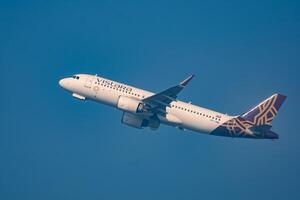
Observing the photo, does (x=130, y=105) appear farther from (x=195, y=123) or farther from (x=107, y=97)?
(x=195, y=123)

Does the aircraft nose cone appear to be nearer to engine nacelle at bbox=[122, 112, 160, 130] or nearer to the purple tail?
engine nacelle at bbox=[122, 112, 160, 130]

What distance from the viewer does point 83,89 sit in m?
89.5

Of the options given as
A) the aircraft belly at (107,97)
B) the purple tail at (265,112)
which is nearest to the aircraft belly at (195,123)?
the purple tail at (265,112)

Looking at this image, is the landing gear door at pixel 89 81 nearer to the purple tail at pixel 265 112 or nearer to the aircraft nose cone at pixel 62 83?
the aircraft nose cone at pixel 62 83

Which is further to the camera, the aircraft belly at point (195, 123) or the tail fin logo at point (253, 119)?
the tail fin logo at point (253, 119)

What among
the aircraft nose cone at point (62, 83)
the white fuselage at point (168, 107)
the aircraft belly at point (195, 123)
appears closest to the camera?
the aircraft belly at point (195, 123)

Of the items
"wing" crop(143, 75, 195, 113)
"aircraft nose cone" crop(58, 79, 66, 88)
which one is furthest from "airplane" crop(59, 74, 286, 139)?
"aircraft nose cone" crop(58, 79, 66, 88)

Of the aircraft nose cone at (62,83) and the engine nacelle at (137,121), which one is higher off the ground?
the aircraft nose cone at (62,83)

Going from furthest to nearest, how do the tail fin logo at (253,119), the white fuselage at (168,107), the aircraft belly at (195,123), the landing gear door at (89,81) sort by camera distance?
the landing gear door at (89,81)
the tail fin logo at (253,119)
the white fuselage at (168,107)
the aircraft belly at (195,123)

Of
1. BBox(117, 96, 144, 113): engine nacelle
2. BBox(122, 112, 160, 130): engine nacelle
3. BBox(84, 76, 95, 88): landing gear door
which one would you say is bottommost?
BBox(122, 112, 160, 130): engine nacelle

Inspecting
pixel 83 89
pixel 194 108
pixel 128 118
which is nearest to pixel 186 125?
pixel 194 108

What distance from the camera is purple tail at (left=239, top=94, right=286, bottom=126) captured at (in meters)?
88.0

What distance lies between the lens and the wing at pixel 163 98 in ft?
268

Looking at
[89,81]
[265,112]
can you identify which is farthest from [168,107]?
[265,112]
